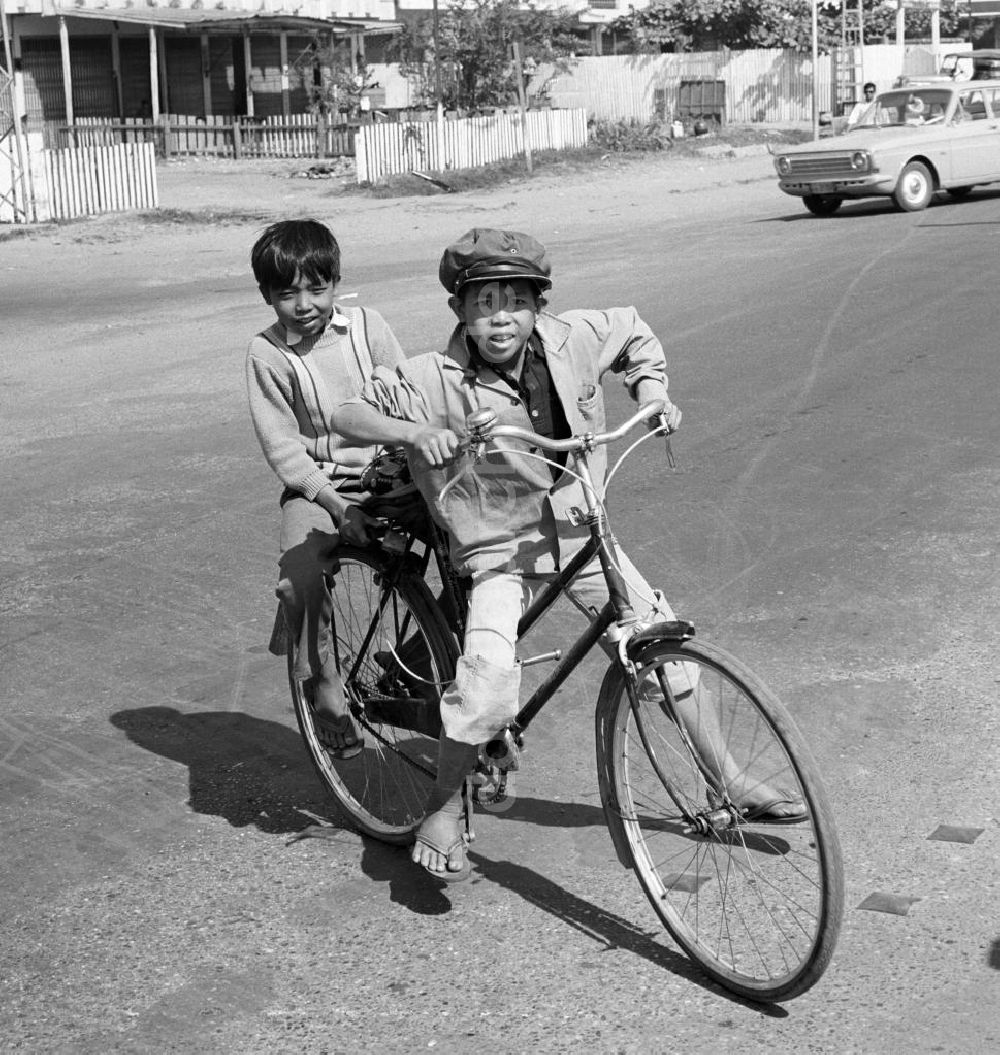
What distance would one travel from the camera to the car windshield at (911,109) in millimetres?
22375

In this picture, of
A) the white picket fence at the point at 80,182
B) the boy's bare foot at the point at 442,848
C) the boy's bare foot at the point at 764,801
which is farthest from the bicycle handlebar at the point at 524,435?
the white picket fence at the point at 80,182

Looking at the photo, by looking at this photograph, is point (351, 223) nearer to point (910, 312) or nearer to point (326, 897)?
point (910, 312)

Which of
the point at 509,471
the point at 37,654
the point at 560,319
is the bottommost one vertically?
the point at 37,654

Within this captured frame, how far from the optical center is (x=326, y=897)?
405cm

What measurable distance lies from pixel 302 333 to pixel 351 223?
20121 millimetres

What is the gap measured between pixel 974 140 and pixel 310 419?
1948 centimetres

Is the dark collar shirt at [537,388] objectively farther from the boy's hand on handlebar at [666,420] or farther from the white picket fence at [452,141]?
the white picket fence at [452,141]

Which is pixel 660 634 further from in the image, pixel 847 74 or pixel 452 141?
pixel 847 74

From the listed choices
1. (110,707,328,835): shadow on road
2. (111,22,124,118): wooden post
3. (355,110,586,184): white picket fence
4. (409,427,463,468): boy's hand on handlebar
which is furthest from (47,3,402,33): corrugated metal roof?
(409,427,463,468): boy's hand on handlebar

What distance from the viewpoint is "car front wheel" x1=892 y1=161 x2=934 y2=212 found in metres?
21.2

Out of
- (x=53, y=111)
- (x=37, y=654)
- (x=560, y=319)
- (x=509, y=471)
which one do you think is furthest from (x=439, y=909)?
(x=53, y=111)

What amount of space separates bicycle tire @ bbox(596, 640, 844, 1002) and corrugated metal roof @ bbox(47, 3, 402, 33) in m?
35.0

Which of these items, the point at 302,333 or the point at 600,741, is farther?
the point at 302,333

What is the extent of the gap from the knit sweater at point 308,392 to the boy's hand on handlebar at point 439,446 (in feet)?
2.67
